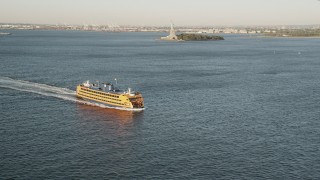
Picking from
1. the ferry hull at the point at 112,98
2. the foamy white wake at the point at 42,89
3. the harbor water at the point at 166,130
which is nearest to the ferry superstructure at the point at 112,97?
the ferry hull at the point at 112,98

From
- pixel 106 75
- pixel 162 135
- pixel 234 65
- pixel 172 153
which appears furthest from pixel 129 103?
pixel 234 65

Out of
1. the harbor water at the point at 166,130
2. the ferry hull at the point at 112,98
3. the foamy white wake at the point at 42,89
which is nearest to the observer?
the harbor water at the point at 166,130

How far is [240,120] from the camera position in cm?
6888

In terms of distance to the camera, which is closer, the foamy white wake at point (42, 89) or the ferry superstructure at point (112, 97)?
the ferry superstructure at point (112, 97)

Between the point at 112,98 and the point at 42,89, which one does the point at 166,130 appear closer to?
the point at 112,98

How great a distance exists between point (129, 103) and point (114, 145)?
20715mm

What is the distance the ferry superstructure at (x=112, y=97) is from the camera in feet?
250

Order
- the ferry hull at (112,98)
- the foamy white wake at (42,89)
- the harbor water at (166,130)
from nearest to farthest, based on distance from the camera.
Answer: the harbor water at (166,130) → the ferry hull at (112,98) → the foamy white wake at (42,89)

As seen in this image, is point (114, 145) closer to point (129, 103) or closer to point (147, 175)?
point (147, 175)

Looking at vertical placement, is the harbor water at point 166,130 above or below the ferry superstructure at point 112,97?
below

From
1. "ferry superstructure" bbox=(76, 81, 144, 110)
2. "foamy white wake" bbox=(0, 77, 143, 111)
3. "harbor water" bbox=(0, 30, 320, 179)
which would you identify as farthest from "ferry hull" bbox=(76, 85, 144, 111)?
"harbor water" bbox=(0, 30, 320, 179)

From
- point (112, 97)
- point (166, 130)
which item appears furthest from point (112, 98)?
point (166, 130)

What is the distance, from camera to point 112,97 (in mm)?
79250

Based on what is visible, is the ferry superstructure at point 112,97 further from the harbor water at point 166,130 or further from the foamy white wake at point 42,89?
the harbor water at point 166,130
